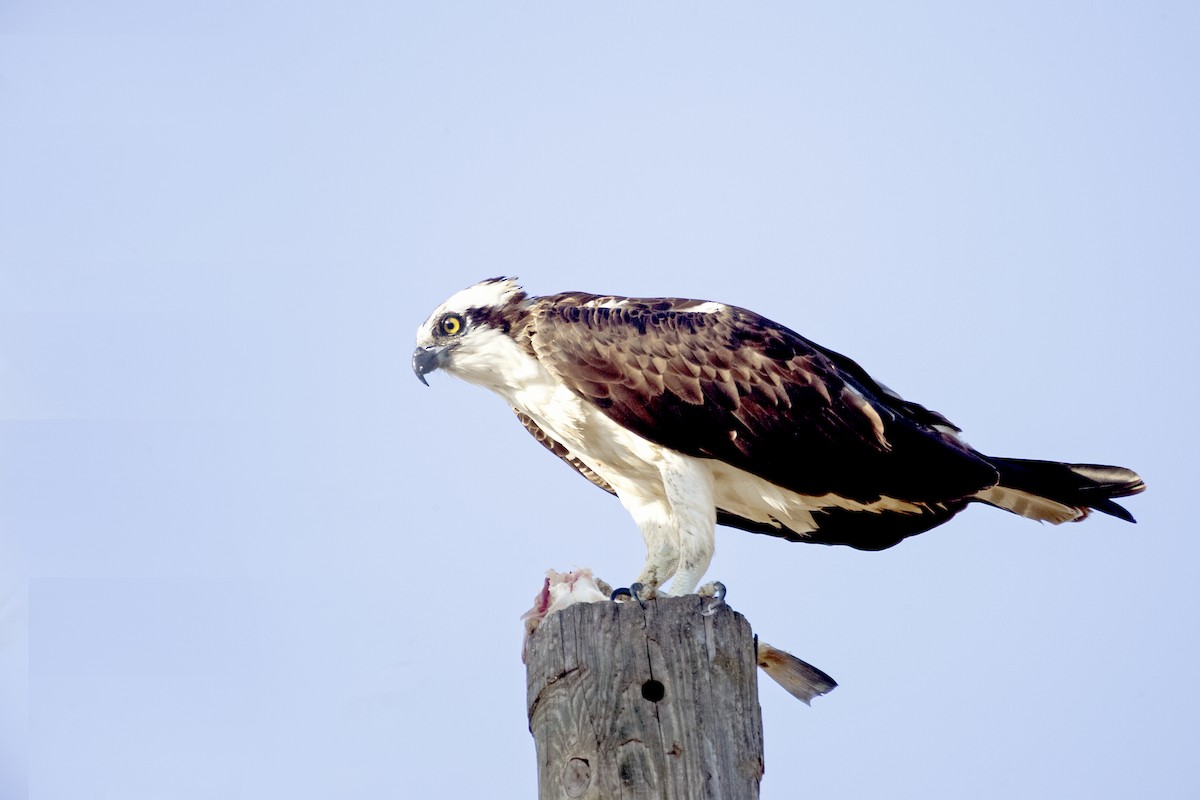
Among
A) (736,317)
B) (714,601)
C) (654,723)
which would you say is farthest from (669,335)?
(654,723)

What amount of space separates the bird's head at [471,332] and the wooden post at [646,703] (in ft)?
8.28

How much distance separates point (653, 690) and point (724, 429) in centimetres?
227

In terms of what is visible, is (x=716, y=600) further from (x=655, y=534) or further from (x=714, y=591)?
(x=655, y=534)

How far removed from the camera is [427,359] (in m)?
6.88

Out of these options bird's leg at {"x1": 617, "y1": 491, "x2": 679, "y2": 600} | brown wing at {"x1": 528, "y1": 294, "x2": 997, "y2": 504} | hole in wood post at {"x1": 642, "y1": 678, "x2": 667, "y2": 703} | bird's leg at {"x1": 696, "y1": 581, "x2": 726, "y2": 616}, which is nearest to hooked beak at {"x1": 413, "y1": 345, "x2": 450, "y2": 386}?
brown wing at {"x1": 528, "y1": 294, "x2": 997, "y2": 504}

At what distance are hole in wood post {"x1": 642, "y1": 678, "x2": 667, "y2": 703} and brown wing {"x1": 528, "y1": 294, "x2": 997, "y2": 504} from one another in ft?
7.15

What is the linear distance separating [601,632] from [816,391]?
249 cm

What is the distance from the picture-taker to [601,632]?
14.0ft

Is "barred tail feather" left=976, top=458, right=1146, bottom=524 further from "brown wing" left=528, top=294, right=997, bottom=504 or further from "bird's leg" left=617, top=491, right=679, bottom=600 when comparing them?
"bird's leg" left=617, top=491, right=679, bottom=600

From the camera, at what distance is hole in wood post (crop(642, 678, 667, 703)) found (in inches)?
162

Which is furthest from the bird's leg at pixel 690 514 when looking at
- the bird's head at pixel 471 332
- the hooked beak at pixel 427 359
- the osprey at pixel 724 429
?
the hooked beak at pixel 427 359

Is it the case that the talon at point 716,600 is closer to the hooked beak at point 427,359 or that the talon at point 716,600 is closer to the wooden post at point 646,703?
the wooden post at point 646,703

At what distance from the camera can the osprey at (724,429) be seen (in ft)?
20.5

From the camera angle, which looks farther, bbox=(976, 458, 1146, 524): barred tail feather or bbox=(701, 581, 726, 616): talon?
bbox=(976, 458, 1146, 524): barred tail feather
